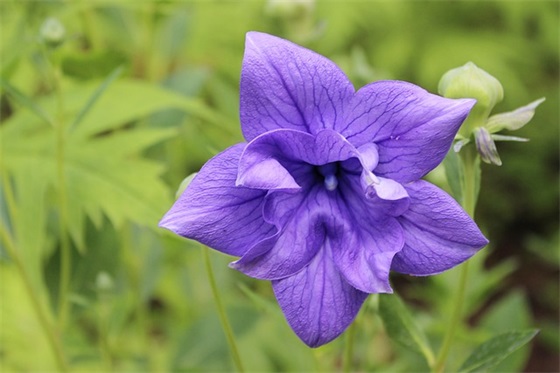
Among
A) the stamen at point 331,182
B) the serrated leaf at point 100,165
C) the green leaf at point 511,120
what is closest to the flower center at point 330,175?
the stamen at point 331,182

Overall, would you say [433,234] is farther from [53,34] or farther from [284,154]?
[53,34]

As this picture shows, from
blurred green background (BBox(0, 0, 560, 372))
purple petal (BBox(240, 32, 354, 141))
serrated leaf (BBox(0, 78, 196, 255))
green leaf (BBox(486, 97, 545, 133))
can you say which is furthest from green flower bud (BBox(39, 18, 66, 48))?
green leaf (BBox(486, 97, 545, 133))

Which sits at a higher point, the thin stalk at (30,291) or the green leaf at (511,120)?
the green leaf at (511,120)

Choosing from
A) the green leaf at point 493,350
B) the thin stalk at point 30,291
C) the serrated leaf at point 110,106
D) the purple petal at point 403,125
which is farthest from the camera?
the serrated leaf at point 110,106

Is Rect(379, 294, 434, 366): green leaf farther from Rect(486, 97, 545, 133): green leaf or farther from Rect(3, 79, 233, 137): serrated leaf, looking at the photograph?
Rect(3, 79, 233, 137): serrated leaf

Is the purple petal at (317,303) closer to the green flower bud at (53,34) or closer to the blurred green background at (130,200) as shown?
the blurred green background at (130,200)

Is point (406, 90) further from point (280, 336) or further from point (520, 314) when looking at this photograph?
point (280, 336)

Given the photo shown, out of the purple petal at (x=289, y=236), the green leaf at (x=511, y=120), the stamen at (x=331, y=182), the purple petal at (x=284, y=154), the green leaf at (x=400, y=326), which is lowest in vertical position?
the green leaf at (x=400, y=326)
